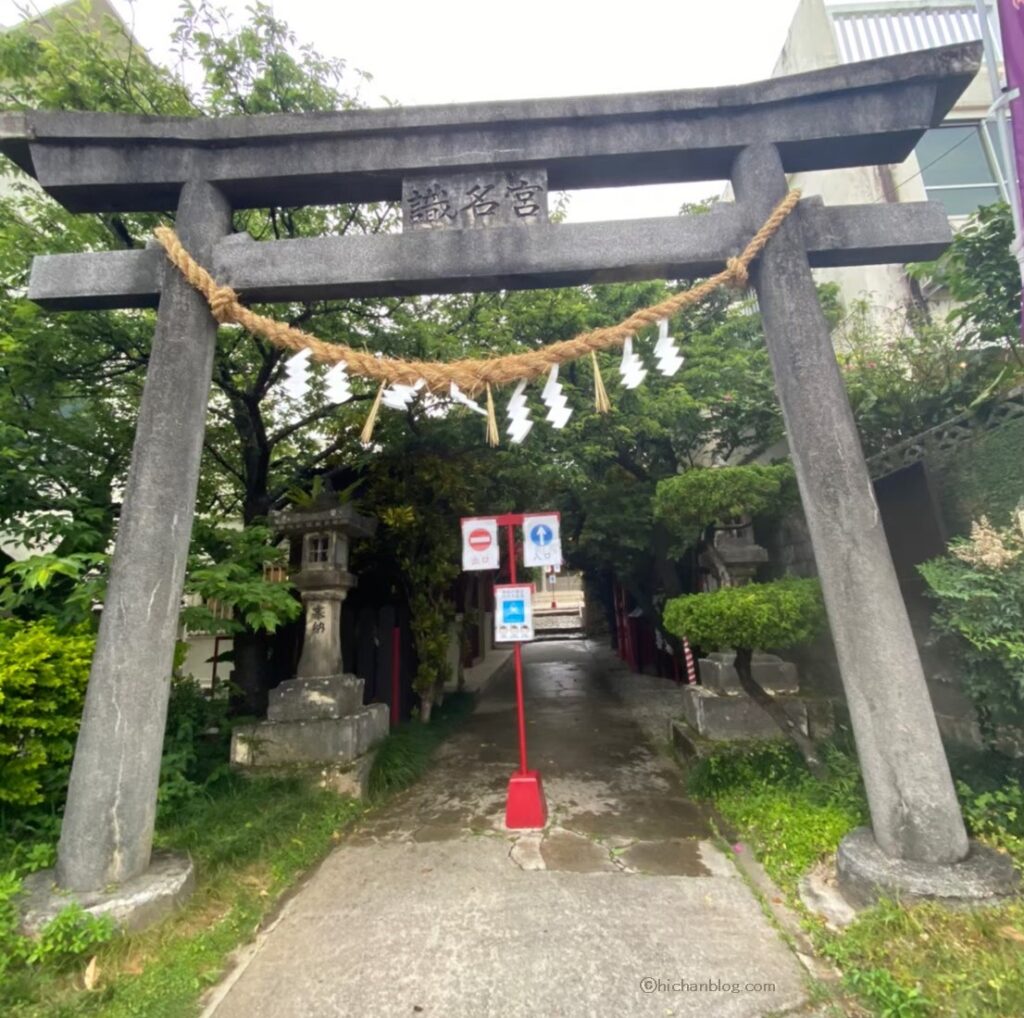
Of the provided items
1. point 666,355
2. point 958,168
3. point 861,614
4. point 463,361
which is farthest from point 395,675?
point 958,168

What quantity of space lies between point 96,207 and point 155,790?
13.7 feet

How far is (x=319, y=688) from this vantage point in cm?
557

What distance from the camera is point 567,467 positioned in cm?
856

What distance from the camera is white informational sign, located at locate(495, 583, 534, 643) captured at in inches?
193

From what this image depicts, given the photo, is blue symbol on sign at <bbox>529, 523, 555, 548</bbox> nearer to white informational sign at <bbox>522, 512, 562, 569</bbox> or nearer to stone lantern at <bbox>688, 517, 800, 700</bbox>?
white informational sign at <bbox>522, 512, 562, 569</bbox>

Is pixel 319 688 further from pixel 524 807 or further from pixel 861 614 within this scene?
pixel 861 614

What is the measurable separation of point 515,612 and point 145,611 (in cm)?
281

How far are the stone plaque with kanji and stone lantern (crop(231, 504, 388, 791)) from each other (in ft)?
10.1

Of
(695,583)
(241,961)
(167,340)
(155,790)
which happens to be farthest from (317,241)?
(695,583)

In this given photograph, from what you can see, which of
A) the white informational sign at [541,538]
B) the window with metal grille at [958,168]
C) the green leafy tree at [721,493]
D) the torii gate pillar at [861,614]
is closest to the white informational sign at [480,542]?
the white informational sign at [541,538]

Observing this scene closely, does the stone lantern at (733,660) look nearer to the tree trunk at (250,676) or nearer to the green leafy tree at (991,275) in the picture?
the green leafy tree at (991,275)

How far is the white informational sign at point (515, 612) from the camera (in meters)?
4.90

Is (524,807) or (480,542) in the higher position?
(480,542)

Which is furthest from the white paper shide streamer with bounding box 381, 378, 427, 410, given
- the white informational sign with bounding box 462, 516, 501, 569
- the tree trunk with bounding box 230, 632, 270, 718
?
the tree trunk with bounding box 230, 632, 270, 718
